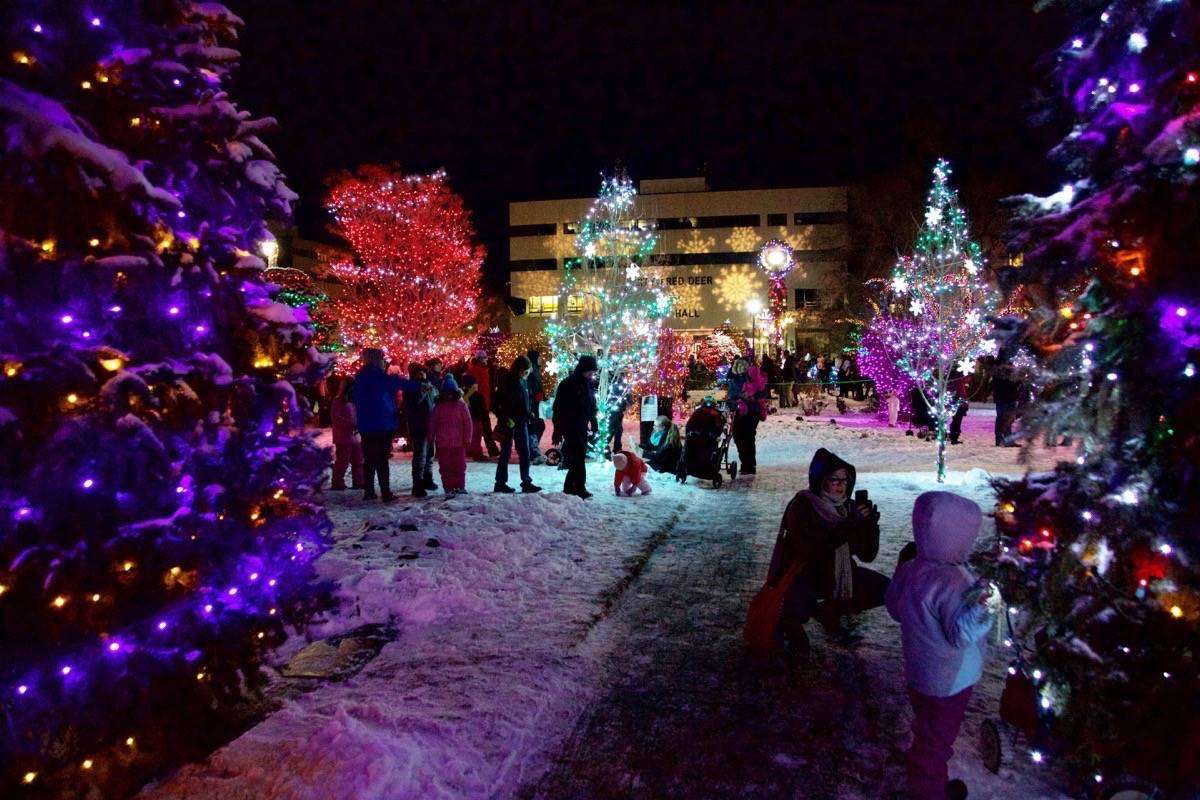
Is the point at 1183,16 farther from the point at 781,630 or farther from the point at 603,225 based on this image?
the point at 603,225

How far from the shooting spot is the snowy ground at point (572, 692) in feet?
12.4

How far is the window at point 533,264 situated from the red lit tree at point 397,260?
36808 millimetres

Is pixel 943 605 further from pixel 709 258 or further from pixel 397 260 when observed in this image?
pixel 709 258

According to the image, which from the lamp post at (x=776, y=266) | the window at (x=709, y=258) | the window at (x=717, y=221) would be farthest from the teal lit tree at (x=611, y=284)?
the window at (x=717, y=221)

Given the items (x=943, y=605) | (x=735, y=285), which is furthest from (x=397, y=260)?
(x=735, y=285)

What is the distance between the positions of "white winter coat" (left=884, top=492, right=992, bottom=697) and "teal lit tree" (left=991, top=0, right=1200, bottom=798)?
185mm

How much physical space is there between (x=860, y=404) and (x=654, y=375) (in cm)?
1506

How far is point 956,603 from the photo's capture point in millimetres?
3553

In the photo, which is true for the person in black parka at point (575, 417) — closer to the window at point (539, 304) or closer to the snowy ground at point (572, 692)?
the snowy ground at point (572, 692)

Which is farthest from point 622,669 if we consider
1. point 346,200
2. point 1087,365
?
point 346,200

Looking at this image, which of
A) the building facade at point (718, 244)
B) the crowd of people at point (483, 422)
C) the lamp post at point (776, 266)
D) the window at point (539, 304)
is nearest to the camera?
the crowd of people at point (483, 422)

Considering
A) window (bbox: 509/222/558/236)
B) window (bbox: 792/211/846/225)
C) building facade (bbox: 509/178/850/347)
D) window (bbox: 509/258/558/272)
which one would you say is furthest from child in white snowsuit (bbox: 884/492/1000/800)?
window (bbox: 509/222/558/236)

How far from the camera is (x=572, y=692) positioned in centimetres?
488

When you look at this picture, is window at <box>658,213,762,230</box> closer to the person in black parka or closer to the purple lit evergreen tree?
the person in black parka
